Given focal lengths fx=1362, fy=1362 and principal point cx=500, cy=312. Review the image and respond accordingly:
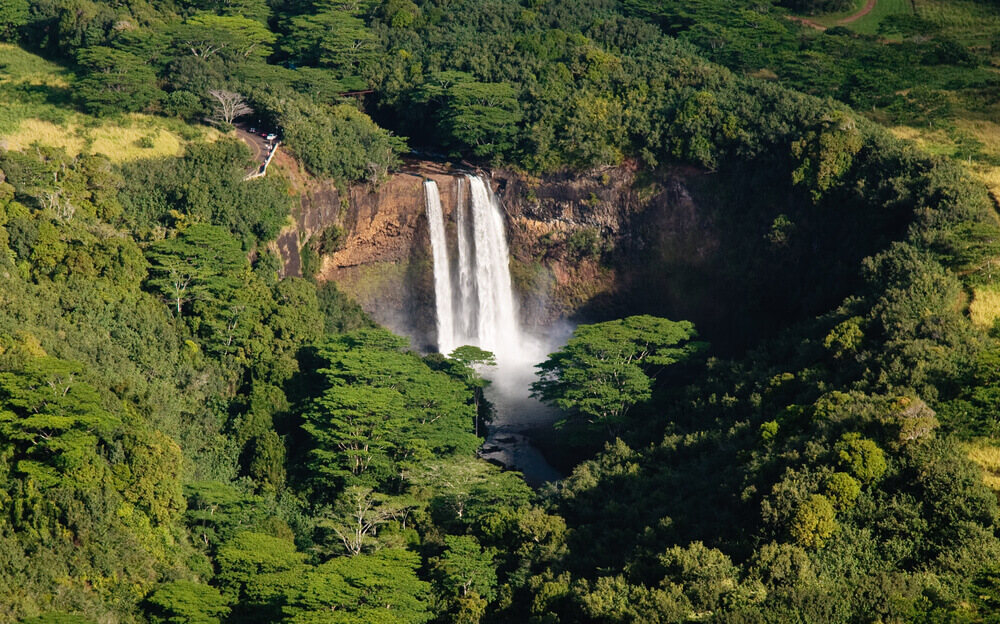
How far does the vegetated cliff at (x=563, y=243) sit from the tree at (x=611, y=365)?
24.4ft

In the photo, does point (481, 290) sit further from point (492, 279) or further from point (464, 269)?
point (464, 269)

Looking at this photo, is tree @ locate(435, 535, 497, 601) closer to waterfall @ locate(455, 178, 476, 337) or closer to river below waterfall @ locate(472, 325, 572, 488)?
river below waterfall @ locate(472, 325, 572, 488)

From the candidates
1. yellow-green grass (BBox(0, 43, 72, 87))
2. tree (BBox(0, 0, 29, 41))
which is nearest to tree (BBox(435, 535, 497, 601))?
yellow-green grass (BBox(0, 43, 72, 87))

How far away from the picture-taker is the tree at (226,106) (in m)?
78.4

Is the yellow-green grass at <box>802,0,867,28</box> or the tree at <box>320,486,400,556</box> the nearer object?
the tree at <box>320,486,400,556</box>

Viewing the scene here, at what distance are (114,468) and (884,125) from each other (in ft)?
156

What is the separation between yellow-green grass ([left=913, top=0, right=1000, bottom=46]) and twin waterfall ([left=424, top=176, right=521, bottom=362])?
110 feet

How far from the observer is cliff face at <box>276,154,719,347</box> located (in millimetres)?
79000

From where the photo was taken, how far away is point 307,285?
73375 mm

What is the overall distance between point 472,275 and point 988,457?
121ft

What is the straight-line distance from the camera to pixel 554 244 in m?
82.3

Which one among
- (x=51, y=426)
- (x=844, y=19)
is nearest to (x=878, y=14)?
(x=844, y=19)

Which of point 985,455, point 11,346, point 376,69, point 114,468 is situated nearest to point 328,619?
point 114,468

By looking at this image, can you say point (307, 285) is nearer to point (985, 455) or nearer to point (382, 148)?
point (382, 148)
